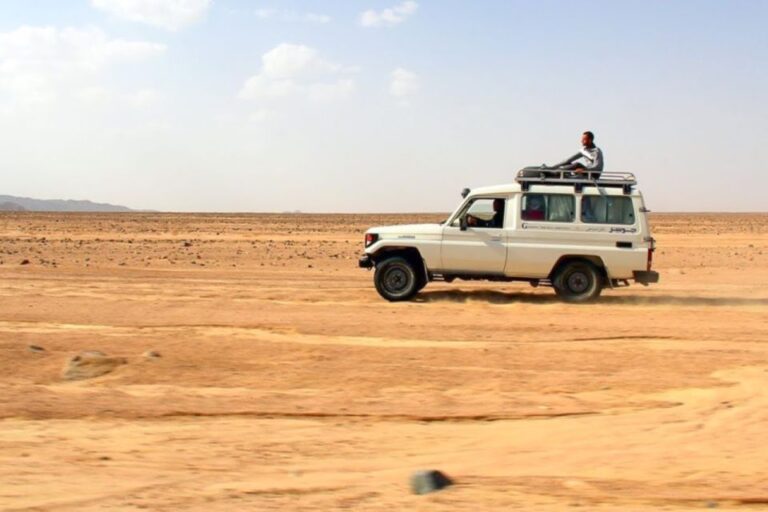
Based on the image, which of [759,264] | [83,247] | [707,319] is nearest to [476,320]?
[707,319]

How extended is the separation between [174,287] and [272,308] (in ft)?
12.3

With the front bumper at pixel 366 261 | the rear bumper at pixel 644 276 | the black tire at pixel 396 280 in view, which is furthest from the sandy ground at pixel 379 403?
the front bumper at pixel 366 261

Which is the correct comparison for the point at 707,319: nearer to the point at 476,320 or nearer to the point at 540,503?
the point at 476,320

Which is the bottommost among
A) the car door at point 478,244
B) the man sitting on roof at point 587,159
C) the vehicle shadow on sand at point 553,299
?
the vehicle shadow on sand at point 553,299

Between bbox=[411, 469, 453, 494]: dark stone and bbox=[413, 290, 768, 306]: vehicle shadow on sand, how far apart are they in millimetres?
9378

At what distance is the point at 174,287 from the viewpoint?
17.0 m

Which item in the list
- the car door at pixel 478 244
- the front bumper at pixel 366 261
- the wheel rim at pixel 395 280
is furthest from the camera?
the front bumper at pixel 366 261

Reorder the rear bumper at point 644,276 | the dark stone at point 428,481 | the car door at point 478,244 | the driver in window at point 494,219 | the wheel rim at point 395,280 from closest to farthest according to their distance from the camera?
the dark stone at point 428,481 < the rear bumper at point 644,276 < the car door at point 478,244 < the driver in window at point 494,219 < the wheel rim at point 395,280

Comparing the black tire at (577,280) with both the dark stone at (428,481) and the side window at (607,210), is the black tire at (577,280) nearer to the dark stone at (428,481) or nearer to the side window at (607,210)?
the side window at (607,210)

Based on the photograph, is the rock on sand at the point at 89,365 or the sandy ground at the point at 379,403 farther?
the rock on sand at the point at 89,365

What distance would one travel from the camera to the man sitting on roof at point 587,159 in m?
15.1

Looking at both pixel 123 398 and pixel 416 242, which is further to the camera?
pixel 416 242

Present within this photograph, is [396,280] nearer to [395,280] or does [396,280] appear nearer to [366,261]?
[395,280]

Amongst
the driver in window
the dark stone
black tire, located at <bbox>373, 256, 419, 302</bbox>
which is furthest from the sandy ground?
the driver in window
